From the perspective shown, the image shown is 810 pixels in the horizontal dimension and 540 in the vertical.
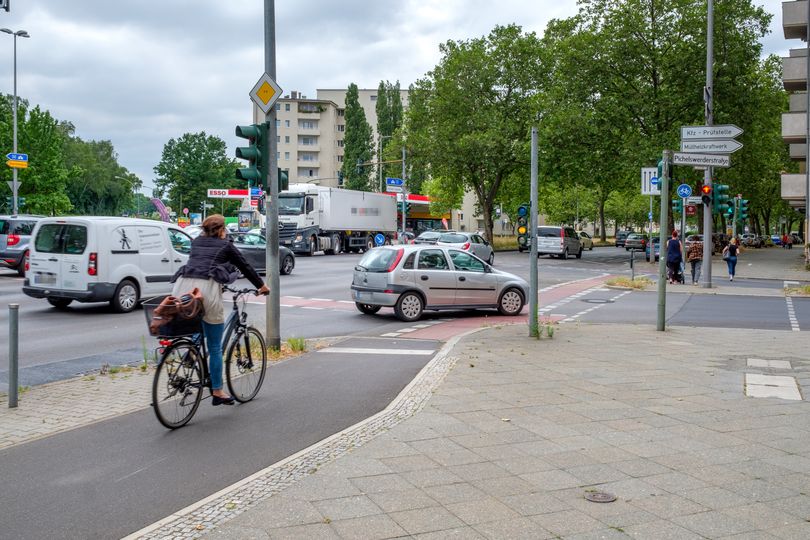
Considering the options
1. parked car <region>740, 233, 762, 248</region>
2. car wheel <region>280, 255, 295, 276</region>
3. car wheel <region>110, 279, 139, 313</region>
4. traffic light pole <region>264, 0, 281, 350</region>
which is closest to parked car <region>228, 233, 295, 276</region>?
car wheel <region>280, 255, 295, 276</region>

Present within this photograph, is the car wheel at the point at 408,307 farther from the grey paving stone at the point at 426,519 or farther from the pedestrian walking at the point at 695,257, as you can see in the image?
the pedestrian walking at the point at 695,257

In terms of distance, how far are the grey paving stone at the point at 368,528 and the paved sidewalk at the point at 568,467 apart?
0.03 ft

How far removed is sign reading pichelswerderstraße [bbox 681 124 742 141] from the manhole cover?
11.3 meters

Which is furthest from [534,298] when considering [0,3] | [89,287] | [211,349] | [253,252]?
[253,252]

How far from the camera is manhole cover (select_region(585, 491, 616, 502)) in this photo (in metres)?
4.32

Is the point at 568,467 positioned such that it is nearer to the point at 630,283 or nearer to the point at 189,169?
the point at 630,283

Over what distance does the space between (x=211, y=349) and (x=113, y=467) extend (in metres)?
1.43

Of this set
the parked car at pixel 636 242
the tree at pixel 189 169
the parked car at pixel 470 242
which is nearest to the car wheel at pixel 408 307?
the parked car at pixel 470 242

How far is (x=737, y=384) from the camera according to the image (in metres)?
7.92

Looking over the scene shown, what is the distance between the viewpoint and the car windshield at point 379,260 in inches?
592

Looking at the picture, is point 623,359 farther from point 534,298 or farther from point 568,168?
point 568,168

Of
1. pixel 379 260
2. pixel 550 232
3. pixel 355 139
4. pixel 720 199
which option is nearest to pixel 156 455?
pixel 379 260

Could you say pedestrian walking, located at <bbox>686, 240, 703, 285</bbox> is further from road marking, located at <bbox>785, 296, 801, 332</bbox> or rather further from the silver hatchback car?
the silver hatchback car

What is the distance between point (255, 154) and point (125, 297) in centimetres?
647
